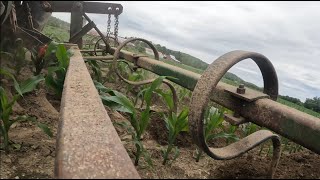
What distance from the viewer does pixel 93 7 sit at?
570cm

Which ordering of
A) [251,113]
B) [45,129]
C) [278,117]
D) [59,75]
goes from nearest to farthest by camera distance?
[278,117], [251,113], [45,129], [59,75]

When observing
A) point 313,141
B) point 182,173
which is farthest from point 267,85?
point 182,173

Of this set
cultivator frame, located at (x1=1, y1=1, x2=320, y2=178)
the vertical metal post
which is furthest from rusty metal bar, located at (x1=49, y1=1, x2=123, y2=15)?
cultivator frame, located at (x1=1, y1=1, x2=320, y2=178)

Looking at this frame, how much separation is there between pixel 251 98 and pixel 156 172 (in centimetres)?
64

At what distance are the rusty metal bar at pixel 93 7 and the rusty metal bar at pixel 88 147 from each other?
4.57m

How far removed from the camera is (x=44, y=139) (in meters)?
1.90

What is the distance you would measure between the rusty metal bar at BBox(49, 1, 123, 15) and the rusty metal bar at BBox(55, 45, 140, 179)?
4572 millimetres

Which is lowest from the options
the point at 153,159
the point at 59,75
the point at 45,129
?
the point at 153,159

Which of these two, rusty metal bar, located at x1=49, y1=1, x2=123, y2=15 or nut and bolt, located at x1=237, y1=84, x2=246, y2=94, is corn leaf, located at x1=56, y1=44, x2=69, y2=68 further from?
rusty metal bar, located at x1=49, y1=1, x2=123, y2=15

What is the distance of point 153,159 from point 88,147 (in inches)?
44.2

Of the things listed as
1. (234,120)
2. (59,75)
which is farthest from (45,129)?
(234,120)

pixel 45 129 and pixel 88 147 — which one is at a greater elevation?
pixel 88 147

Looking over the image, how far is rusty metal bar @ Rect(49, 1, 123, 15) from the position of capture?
532 cm

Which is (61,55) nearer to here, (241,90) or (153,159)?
(153,159)
